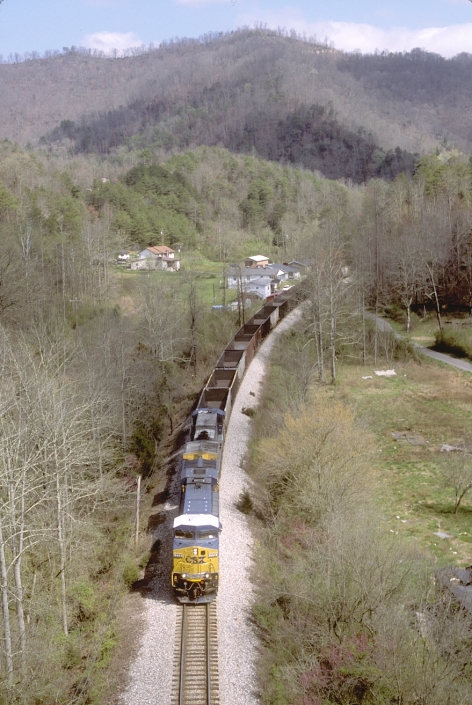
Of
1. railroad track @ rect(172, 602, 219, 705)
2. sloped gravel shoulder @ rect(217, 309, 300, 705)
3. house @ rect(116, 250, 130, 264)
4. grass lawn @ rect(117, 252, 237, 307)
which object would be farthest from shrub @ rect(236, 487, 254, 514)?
house @ rect(116, 250, 130, 264)

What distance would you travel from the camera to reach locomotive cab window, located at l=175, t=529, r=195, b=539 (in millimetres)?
20391

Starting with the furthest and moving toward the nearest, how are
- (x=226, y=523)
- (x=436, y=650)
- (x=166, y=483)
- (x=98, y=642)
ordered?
(x=166, y=483) → (x=226, y=523) → (x=98, y=642) → (x=436, y=650)

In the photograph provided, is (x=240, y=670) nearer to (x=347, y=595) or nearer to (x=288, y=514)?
(x=347, y=595)

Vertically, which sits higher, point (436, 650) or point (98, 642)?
point (436, 650)

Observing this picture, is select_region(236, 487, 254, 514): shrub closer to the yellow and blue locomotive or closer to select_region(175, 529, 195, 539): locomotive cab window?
the yellow and blue locomotive

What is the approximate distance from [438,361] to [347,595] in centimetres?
4022

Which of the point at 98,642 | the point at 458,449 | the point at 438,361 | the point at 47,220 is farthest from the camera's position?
the point at 47,220

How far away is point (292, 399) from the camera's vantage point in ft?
125

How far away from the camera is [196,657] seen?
17.4 meters

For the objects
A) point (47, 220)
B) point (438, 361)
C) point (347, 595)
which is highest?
point (47, 220)

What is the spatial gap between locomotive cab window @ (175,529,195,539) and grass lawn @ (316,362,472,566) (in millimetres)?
9832

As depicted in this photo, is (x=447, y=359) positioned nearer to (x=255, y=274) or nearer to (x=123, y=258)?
(x=255, y=274)

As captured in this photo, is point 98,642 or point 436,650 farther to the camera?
point 98,642

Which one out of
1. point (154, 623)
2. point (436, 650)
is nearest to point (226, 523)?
point (154, 623)
